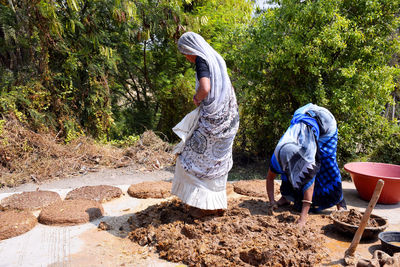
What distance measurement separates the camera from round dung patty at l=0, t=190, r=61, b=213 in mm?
3717

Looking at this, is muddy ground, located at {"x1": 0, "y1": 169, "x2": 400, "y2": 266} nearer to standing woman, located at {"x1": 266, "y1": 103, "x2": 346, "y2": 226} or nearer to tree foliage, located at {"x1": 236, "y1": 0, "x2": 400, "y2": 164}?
standing woman, located at {"x1": 266, "y1": 103, "x2": 346, "y2": 226}

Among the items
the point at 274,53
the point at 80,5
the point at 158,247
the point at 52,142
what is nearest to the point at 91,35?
the point at 80,5

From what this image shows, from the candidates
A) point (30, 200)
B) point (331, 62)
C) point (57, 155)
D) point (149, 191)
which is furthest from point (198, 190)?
point (57, 155)

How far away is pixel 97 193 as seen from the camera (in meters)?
4.18

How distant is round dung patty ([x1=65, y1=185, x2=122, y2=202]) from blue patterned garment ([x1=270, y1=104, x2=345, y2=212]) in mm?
2134

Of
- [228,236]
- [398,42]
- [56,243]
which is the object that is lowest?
[56,243]

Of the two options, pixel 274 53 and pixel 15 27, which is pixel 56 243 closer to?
pixel 274 53

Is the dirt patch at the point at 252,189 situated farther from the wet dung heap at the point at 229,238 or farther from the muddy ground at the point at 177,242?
the wet dung heap at the point at 229,238

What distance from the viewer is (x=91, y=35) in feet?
22.2

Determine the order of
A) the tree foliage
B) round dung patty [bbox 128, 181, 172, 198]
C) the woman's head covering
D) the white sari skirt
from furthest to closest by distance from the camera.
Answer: the tree foliage
round dung patty [bbox 128, 181, 172, 198]
the white sari skirt
the woman's head covering

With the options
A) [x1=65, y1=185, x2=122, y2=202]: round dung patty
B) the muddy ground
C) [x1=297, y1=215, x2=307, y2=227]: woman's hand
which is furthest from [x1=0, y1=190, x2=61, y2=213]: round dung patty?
[x1=297, y1=215, x2=307, y2=227]: woman's hand

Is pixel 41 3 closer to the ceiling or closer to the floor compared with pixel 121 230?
closer to the ceiling

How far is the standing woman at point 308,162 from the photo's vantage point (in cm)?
324

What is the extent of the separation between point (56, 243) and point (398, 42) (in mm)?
5811
